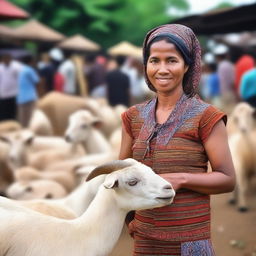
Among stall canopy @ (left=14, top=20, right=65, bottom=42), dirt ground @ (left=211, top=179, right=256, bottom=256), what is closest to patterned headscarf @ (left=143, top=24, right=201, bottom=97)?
dirt ground @ (left=211, top=179, right=256, bottom=256)

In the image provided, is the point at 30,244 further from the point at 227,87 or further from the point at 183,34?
the point at 227,87

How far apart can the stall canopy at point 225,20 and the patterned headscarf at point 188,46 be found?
673cm

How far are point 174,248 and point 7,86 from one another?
957 cm

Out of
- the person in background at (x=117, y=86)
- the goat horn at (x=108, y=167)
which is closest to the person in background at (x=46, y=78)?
the person in background at (x=117, y=86)

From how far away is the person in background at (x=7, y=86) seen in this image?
1159cm

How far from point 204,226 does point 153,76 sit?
0.66 m

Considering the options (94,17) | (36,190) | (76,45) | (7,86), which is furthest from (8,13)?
(94,17)

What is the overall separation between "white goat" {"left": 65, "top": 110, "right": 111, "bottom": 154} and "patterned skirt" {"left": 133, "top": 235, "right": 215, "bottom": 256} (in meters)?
5.26

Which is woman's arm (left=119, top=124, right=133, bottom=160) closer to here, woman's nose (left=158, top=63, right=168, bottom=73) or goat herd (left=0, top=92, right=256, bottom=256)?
goat herd (left=0, top=92, right=256, bottom=256)

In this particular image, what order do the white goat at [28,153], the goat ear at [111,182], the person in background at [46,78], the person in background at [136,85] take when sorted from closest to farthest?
the goat ear at [111,182]
the white goat at [28,153]
the person in background at [136,85]
the person in background at [46,78]

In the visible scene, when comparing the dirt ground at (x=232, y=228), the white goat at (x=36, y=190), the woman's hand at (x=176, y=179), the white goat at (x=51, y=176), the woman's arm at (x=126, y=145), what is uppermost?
the woman's arm at (x=126, y=145)

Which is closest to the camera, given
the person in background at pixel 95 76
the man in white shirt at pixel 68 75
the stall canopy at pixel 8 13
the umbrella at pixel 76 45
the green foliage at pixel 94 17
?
the stall canopy at pixel 8 13

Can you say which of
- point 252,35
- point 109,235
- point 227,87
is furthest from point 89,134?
point 252,35

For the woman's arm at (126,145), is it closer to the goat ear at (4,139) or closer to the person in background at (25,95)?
the goat ear at (4,139)
